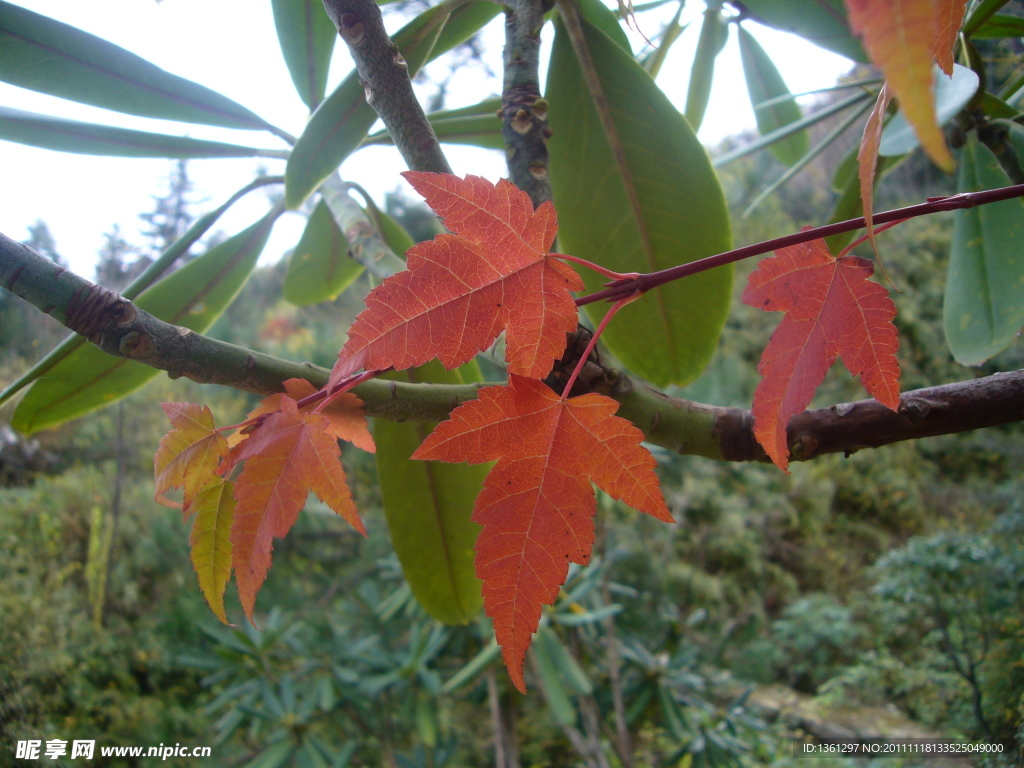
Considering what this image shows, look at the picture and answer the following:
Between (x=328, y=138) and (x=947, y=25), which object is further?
(x=328, y=138)

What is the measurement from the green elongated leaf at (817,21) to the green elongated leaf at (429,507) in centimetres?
38

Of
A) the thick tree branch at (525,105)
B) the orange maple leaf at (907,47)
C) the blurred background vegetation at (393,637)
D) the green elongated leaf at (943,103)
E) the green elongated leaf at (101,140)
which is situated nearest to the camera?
the orange maple leaf at (907,47)

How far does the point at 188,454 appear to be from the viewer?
0.75 ft

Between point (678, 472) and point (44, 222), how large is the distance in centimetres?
169

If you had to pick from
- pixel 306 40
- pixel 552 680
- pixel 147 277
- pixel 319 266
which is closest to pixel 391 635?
pixel 552 680

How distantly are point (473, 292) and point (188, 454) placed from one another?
14cm

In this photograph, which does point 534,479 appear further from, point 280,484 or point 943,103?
point 943,103

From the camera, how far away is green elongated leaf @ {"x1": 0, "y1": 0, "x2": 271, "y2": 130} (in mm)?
386

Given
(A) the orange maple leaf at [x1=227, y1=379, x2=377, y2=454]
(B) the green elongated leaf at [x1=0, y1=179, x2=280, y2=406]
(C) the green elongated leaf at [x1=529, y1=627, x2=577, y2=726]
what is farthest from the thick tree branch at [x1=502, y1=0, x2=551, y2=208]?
(C) the green elongated leaf at [x1=529, y1=627, x2=577, y2=726]

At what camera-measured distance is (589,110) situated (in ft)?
1.37

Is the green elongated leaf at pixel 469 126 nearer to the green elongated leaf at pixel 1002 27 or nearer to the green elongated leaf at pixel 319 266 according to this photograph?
the green elongated leaf at pixel 319 266

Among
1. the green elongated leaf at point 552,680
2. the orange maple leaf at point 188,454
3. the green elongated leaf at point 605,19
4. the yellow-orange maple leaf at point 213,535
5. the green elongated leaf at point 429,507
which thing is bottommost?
the green elongated leaf at point 552,680

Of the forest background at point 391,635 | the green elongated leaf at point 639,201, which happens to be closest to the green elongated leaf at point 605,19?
the green elongated leaf at point 639,201

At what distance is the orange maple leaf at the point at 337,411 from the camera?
227mm
